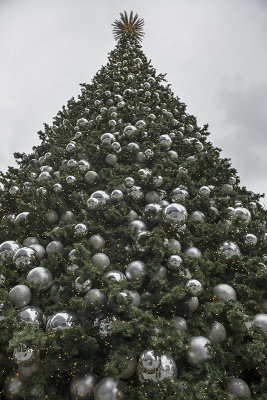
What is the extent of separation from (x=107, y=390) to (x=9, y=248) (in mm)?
2575

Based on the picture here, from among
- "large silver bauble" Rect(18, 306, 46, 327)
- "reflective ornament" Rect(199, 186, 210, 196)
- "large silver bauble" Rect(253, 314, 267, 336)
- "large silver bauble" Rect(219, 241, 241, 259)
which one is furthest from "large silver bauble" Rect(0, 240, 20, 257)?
"large silver bauble" Rect(253, 314, 267, 336)

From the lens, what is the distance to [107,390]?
9.43 ft

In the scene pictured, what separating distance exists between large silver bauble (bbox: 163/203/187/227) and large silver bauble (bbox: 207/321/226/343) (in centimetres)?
164

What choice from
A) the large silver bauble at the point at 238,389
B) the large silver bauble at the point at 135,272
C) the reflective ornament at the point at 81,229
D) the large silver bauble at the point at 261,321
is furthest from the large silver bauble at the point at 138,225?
the large silver bauble at the point at 238,389

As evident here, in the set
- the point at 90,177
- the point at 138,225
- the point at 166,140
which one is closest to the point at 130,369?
the point at 138,225

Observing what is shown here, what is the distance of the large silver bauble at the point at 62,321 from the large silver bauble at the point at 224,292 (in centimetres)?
204

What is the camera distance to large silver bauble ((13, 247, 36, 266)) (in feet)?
13.3

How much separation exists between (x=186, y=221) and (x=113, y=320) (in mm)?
2202

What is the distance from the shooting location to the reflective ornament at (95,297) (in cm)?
341

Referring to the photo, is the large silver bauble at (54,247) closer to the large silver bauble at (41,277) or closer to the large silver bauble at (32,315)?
the large silver bauble at (41,277)

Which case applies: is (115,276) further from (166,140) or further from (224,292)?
(166,140)

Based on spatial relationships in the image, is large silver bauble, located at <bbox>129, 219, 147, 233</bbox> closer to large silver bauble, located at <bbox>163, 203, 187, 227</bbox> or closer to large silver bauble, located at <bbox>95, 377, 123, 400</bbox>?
large silver bauble, located at <bbox>163, 203, 187, 227</bbox>

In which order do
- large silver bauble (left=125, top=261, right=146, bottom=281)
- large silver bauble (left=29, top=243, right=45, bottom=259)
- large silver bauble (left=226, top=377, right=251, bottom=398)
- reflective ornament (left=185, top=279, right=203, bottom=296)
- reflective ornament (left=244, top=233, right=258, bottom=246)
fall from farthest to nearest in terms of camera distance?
reflective ornament (left=244, top=233, right=258, bottom=246), large silver bauble (left=29, top=243, right=45, bottom=259), large silver bauble (left=125, top=261, right=146, bottom=281), reflective ornament (left=185, top=279, right=203, bottom=296), large silver bauble (left=226, top=377, right=251, bottom=398)

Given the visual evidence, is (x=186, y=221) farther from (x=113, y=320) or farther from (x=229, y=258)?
(x=113, y=320)
